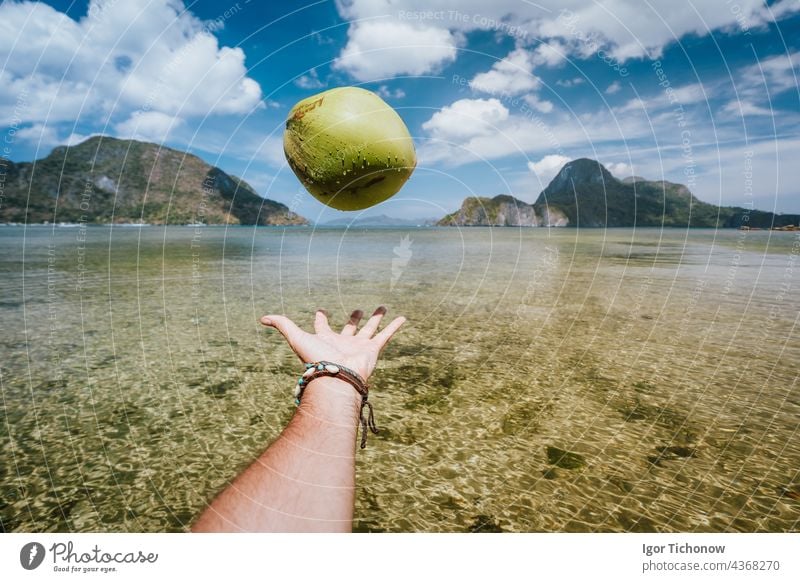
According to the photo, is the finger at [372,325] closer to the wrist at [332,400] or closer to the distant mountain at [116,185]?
the wrist at [332,400]

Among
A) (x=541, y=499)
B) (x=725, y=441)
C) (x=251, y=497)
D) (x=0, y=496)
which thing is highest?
(x=251, y=497)

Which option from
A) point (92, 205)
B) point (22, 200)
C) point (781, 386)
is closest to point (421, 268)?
point (781, 386)

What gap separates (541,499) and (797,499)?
3.10 metres

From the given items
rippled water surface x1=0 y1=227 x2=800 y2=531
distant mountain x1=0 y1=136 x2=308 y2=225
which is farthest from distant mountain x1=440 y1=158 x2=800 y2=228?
rippled water surface x1=0 y1=227 x2=800 y2=531

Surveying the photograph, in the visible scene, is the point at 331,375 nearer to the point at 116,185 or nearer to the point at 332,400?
the point at 332,400

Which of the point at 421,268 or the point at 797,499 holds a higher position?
the point at 421,268

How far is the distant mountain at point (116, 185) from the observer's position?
95.5 metres

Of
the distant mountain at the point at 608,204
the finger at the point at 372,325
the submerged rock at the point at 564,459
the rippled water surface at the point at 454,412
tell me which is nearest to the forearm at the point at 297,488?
the finger at the point at 372,325

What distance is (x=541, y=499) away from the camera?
17.0ft

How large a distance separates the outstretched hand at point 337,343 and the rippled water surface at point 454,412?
2405 mm

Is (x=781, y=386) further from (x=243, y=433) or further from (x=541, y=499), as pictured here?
(x=243, y=433)

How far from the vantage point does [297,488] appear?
97.1 inches

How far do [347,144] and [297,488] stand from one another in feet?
6.92

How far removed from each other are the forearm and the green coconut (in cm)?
166
